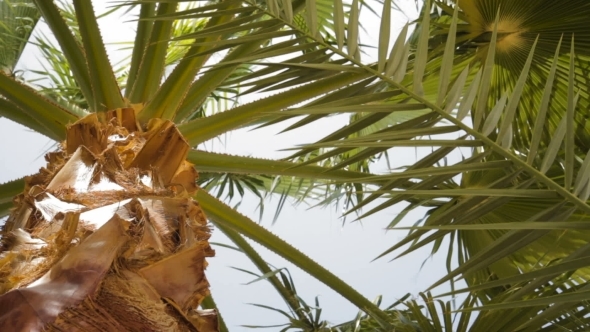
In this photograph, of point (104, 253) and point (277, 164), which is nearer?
point (104, 253)

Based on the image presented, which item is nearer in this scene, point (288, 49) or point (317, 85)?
point (288, 49)

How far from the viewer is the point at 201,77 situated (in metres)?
1.69

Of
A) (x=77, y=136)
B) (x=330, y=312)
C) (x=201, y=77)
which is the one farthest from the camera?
(x=330, y=312)

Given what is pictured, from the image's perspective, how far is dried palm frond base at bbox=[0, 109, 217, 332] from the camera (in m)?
0.65

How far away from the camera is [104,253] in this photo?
2.32 feet

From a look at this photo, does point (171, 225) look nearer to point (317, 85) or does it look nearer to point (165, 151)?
point (165, 151)

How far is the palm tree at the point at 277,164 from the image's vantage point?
686 millimetres

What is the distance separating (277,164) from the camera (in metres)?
1.61

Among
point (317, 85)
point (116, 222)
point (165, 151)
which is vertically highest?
point (317, 85)

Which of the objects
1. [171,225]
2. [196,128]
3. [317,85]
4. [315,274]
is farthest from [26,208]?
[315,274]

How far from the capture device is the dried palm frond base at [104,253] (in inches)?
25.5

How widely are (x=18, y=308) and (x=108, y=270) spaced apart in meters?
0.11

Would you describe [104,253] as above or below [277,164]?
below

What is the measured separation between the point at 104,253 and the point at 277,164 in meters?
0.92
